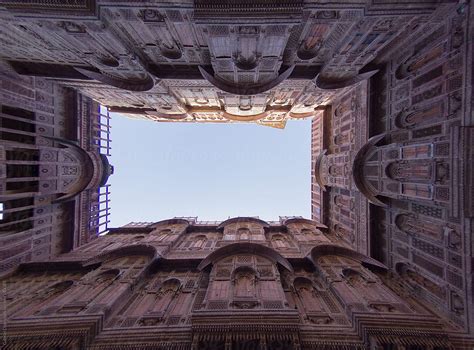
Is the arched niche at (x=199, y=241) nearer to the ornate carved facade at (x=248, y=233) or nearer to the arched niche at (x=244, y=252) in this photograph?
the ornate carved facade at (x=248, y=233)

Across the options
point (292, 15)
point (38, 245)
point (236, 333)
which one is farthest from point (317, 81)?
point (38, 245)

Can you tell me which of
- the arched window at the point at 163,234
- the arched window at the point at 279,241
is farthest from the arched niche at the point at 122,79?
the arched window at the point at 279,241

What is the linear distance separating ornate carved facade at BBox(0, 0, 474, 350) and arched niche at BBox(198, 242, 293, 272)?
5.1 inches

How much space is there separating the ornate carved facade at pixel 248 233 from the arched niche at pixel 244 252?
0.13 m

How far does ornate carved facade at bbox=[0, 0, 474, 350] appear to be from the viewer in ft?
39.3

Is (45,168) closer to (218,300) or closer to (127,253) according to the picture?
(127,253)

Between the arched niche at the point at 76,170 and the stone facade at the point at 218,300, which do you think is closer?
the stone facade at the point at 218,300

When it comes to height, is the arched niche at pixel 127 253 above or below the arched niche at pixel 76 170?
below

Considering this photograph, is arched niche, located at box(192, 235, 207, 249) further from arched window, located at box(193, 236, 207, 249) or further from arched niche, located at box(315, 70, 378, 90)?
arched niche, located at box(315, 70, 378, 90)

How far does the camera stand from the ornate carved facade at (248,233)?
1198 cm

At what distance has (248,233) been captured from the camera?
26.2 m

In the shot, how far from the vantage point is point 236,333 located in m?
11.9

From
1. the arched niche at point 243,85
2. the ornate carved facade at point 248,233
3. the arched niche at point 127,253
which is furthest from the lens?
the arched niche at point 127,253

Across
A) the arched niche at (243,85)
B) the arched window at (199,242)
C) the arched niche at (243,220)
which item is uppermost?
the arched niche at (243,85)
